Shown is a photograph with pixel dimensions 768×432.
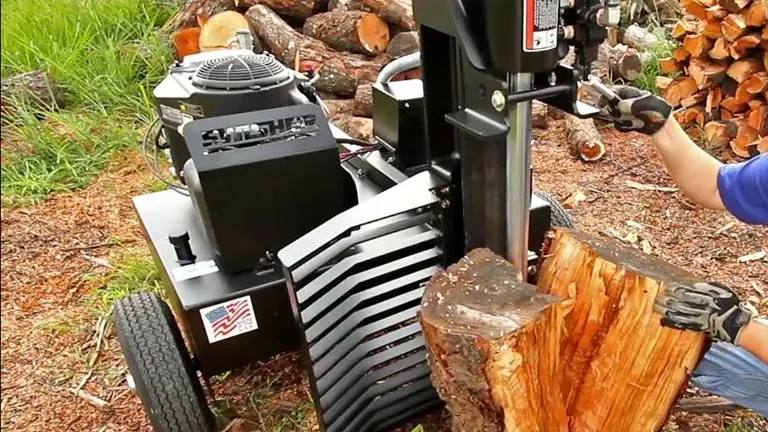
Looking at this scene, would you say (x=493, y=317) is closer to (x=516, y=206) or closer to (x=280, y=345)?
(x=516, y=206)

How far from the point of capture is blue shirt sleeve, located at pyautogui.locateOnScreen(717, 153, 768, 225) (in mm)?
1649

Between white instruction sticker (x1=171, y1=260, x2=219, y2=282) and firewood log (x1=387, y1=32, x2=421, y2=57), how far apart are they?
7.94 feet

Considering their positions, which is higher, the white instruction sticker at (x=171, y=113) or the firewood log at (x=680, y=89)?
the white instruction sticker at (x=171, y=113)

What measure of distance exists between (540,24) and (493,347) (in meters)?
0.60

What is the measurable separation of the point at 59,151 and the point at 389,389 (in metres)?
2.60

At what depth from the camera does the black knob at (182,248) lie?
6.07ft

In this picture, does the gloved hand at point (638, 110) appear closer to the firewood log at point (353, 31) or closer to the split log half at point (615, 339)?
the split log half at point (615, 339)

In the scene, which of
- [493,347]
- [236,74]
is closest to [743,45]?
[236,74]

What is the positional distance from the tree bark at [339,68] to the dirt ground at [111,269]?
104cm

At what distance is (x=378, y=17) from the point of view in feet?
13.6

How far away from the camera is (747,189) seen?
169 centimetres

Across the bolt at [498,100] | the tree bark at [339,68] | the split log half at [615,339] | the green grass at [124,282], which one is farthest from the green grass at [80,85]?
the split log half at [615,339]

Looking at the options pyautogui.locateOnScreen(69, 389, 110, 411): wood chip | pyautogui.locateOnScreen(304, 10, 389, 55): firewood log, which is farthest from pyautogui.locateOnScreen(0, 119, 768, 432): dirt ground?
pyautogui.locateOnScreen(304, 10, 389, 55): firewood log

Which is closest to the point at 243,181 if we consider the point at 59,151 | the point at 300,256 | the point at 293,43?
the point at 300,256
